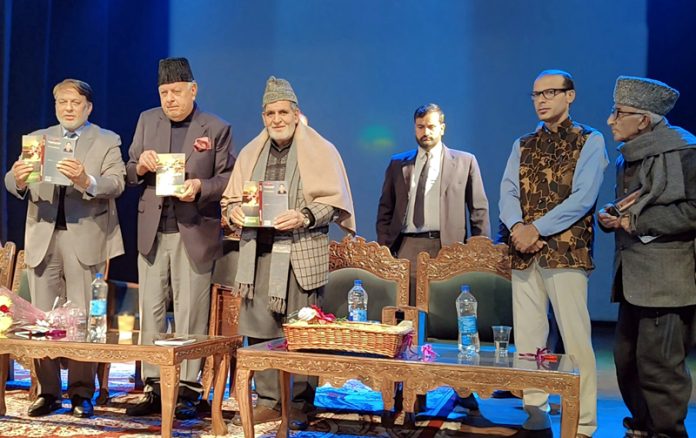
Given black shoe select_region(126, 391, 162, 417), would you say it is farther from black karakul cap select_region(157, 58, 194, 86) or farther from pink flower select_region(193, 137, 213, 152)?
black karakul cap select_region(157, 58, 194, 86)

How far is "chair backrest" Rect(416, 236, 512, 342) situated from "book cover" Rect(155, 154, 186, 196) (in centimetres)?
142

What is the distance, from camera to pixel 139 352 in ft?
10.4

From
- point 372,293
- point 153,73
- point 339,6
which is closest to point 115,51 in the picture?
point 153,73

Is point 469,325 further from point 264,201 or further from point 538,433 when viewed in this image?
point 264,201

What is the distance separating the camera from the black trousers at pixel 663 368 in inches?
126

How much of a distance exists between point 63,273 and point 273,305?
4.00 ft

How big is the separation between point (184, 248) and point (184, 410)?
32.3 inches

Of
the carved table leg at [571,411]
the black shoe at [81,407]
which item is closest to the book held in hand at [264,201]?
the black shoe at [81,407]

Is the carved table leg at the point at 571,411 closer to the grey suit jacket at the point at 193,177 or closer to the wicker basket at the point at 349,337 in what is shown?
the wicker basket at the point at 349,337

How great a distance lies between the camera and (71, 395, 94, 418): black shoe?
149 inches

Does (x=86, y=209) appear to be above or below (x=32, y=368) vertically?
above

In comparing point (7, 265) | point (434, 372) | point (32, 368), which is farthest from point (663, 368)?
point (7, 265)

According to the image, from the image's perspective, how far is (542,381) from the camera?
2.66 meters

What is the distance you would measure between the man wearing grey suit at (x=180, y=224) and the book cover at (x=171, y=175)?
5cm
